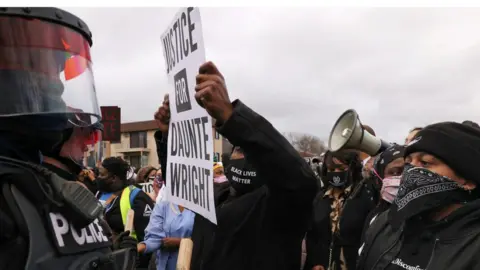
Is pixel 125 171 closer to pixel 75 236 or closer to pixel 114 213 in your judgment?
pixel 114 213

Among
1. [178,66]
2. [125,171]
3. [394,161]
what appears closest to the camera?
[178,66]

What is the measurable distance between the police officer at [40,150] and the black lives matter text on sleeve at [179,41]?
491mm

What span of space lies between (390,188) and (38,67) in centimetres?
287

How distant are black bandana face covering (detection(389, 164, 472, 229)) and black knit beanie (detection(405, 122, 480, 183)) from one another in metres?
0.10

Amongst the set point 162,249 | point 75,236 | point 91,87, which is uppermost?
point 91,87

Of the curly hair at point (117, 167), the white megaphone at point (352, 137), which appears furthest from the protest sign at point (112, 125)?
the white megaphone at point (352, 137)

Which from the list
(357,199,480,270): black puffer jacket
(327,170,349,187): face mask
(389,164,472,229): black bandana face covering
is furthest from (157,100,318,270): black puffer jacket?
(327,170,349,187): face mask

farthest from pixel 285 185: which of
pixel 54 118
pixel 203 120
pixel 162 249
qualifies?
pixel 162 249

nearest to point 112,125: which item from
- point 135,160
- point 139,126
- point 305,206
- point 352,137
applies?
point 352,137

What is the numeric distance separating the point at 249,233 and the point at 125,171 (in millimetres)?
3841

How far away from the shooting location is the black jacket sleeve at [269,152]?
1.94 meters

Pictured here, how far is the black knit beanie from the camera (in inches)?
96.2

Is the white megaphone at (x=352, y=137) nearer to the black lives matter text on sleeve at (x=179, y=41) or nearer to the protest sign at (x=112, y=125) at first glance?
the black lives matter text on sleeve at (x=179, y=41)

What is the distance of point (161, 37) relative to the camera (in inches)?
103
